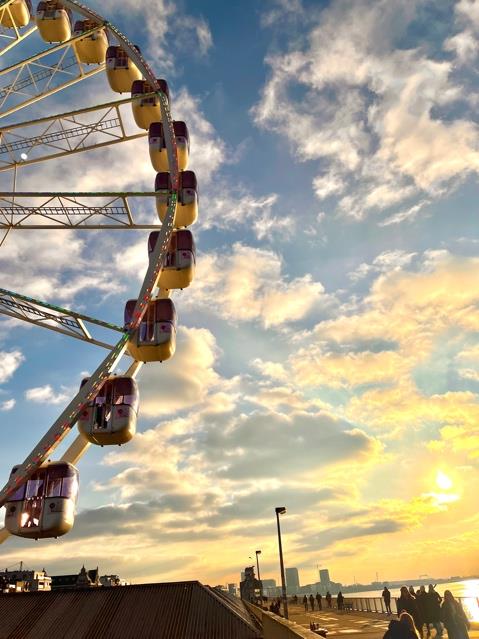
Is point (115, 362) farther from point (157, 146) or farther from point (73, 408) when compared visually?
point (157, 146)

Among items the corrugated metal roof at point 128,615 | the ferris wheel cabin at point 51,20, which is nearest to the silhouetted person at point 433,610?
the corrugated metal roof at point 128,615

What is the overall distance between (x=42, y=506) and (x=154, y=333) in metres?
6.16

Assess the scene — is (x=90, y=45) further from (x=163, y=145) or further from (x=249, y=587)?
(x=249, y=587)

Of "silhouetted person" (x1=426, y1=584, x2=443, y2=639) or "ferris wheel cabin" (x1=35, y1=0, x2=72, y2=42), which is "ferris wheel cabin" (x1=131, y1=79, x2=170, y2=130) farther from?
"silhouetted person" (x1=426, y1=584, x2=443, y2=639)

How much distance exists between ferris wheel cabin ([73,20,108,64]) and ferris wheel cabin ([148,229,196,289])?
1299 cm

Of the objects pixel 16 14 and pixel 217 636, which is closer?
pixel 217 636

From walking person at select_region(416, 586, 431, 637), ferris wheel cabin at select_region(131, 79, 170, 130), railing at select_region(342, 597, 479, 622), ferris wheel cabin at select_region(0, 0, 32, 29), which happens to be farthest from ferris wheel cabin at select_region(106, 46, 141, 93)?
railing at select_region(342, 597, 479, 622)

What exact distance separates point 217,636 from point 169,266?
12115 millimetres

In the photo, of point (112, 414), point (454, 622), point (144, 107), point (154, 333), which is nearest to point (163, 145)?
point (144, 107)

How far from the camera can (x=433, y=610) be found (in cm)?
1493

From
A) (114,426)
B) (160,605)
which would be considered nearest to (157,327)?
(114,426)

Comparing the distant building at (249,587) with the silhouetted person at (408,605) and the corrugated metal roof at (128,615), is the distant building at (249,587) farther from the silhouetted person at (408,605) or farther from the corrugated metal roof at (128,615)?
the silhouetted person at (408,605)

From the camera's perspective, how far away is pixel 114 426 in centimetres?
1484

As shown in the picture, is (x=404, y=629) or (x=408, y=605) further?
(x=408, y=605)
